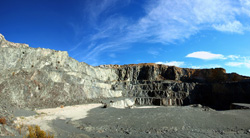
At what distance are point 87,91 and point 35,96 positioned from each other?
41.7 ft

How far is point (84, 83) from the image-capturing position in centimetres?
3450

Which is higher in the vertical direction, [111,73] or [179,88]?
[111,73]

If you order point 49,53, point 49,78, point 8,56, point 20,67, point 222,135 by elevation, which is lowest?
point 222,135

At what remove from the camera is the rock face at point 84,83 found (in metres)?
21.7

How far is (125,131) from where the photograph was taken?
1316 centimetres

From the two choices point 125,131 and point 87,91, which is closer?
point 125,131

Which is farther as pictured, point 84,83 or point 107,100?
point 107,100

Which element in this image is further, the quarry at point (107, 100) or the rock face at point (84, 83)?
the rock face at point (84, 83)

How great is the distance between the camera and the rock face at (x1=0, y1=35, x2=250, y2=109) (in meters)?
21.7

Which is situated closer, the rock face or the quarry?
the quarry

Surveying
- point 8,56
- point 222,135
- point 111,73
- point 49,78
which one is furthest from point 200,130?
point 111,73

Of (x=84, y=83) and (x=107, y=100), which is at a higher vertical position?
(x=84, y=83)

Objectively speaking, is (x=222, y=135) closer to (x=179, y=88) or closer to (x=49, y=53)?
(x=49, y=53)

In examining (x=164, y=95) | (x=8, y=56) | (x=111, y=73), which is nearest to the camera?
(x=8, y=56)
